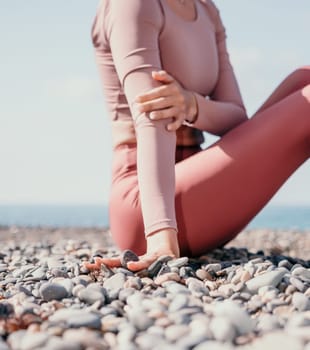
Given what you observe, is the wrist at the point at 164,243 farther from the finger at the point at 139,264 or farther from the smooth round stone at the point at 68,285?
the smooth round stone at the point at 68,285

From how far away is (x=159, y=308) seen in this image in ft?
4.99

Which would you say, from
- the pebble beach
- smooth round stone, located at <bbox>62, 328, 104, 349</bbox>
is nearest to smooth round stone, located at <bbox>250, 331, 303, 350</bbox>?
the pebble beach

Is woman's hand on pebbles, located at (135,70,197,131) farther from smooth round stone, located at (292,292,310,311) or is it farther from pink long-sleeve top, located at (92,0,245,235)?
smooth round stone, located at (292,292,310,311)

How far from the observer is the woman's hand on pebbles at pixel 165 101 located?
240 centimetres

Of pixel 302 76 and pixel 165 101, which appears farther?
pixel 302 76

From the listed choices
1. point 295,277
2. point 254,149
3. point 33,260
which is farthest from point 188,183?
point 33,260

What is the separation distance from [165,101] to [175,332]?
1242 millimetres

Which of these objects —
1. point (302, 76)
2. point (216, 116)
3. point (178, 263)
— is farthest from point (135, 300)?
point (302, 76)

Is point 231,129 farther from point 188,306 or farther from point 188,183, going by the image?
point 188,306

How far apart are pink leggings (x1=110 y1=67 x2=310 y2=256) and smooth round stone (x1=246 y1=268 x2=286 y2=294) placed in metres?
0.71

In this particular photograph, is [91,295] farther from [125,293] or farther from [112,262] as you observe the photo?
[112,262]

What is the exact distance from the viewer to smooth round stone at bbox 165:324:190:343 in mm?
1327

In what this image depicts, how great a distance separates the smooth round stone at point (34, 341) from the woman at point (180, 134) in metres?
0.91

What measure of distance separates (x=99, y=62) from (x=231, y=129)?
2.16ft
